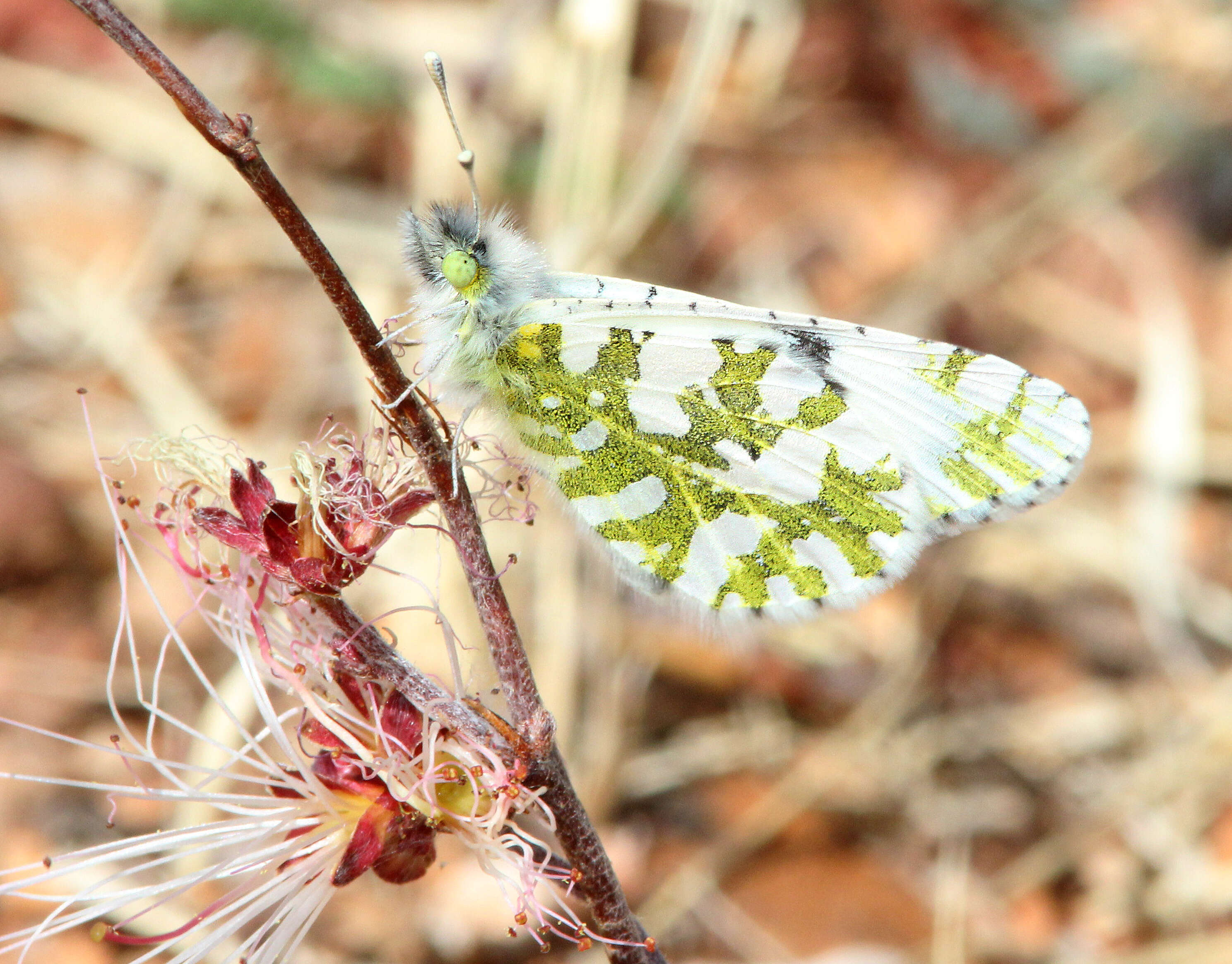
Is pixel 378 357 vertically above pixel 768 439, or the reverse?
pixel 768 439

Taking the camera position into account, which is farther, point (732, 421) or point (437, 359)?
point (732, 421)

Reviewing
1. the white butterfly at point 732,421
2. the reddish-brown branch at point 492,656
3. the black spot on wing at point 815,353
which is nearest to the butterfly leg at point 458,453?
the reddish-brown branch at point 492,656

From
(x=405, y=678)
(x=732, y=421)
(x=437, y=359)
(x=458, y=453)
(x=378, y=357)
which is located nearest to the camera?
(x=378, y=357)

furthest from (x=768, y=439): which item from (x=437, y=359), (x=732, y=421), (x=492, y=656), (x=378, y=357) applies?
(x=378, y=357)

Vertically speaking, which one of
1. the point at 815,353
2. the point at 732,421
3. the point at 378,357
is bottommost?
the point at 378,357

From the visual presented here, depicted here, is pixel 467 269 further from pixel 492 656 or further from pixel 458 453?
pixel 492 656

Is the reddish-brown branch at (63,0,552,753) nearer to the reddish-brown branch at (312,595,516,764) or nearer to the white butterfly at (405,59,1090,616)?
the reddish-brown branch at (312,595,516,764)

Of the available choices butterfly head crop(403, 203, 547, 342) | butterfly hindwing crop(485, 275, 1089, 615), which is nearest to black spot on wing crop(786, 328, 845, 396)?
butterfly hindwing crop(485, 275, 1089, 615)
